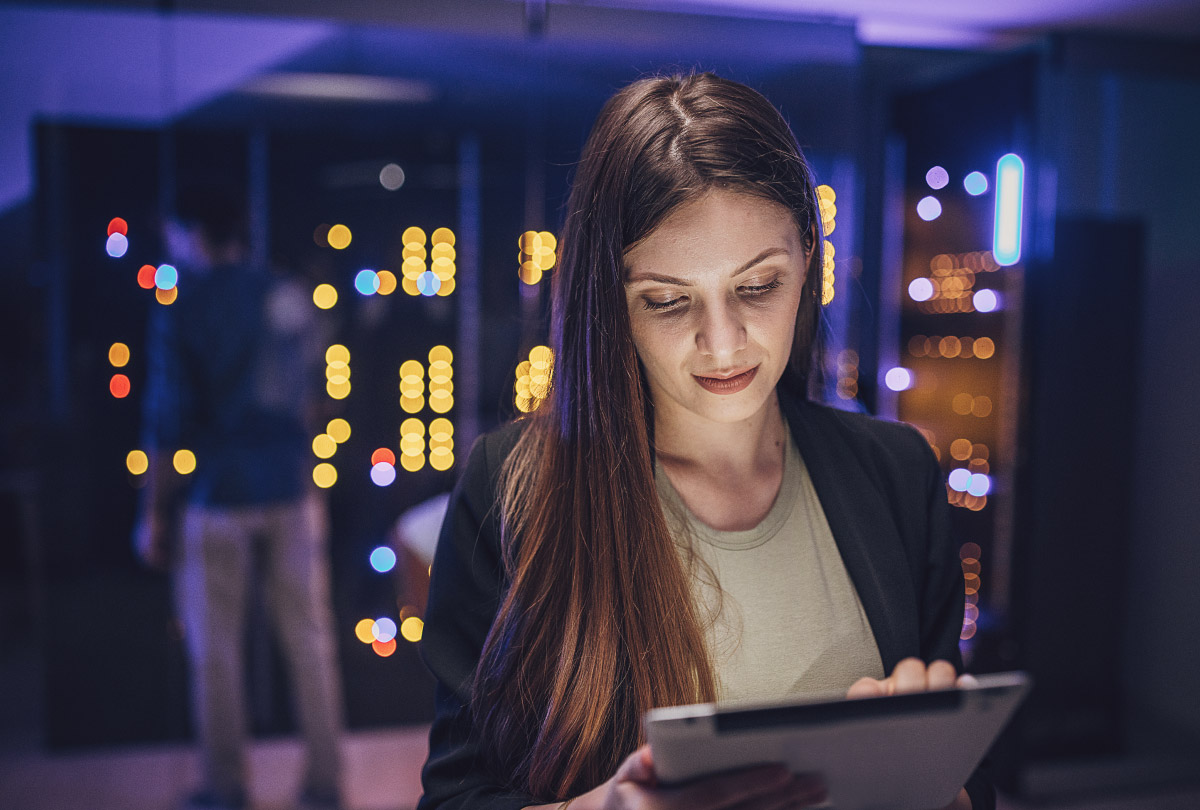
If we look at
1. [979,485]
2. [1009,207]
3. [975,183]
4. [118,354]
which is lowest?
[979,485]

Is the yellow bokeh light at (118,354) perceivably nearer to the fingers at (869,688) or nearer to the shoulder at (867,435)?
the shoulder at (867,435)

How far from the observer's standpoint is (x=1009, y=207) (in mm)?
2834

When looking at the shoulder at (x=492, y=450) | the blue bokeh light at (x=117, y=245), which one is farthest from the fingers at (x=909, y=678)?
the blue bokeh light at (x=117, y=245)

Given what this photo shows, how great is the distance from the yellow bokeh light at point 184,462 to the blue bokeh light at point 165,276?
49cm

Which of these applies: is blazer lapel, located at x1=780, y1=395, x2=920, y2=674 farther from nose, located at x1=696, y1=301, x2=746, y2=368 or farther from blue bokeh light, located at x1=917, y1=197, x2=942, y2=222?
blue bokeh light, located at x1=917, y1=197, x2=942, y2=222

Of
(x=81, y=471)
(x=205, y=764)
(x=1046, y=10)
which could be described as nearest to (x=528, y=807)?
(x=205, y=764)

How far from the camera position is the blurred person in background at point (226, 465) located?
95.0 inches

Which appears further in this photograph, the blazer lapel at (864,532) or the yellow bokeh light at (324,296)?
the yellow bokeh light at (324,296)

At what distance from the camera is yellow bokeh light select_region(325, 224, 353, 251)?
2.63 metres

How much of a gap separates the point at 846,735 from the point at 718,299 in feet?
1.39

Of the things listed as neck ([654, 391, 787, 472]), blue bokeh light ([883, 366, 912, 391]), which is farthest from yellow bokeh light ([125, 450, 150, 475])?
blue bokeh light ([883, 366, 912, 391])

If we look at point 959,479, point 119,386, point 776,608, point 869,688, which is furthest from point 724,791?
point 959,479

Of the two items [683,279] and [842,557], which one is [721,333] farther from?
[842,557]

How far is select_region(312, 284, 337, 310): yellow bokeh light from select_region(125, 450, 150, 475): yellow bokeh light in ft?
2.26
